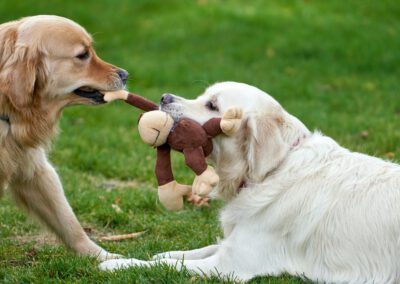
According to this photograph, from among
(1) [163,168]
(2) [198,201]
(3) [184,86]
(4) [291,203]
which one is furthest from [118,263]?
(3) [184,86]

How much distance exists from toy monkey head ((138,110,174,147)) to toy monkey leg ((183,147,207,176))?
181 mm

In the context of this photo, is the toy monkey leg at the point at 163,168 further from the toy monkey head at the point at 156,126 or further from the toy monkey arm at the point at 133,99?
the toy monkey arm at the point at 133,99

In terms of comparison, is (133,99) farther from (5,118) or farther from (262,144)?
(262,144)

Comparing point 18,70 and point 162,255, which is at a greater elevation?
point 18,70

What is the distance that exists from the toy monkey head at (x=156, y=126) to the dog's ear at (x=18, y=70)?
837 millimetres

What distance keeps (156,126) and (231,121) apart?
476 mm

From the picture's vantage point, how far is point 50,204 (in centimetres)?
523

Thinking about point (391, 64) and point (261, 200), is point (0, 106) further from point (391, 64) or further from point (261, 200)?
point (391, 64)

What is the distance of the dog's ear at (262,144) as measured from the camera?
439cm

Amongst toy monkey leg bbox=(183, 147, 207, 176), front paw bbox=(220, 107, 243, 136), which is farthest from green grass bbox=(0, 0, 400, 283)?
front paw bbox=(220, 107, 243, 136)

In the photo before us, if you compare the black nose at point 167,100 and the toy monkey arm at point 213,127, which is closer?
the toy monkey arm at point 213,127

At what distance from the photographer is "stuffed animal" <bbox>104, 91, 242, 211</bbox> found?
4344 mm

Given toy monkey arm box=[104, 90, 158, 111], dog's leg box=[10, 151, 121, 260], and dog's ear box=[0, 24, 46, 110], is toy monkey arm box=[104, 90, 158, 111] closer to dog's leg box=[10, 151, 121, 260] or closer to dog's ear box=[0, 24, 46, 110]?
dog's ear box=[0, 24, 46, 110]

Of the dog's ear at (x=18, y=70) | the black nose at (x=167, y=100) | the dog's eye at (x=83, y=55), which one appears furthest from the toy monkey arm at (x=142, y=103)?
the dog's ear at (x=18, y=70)
